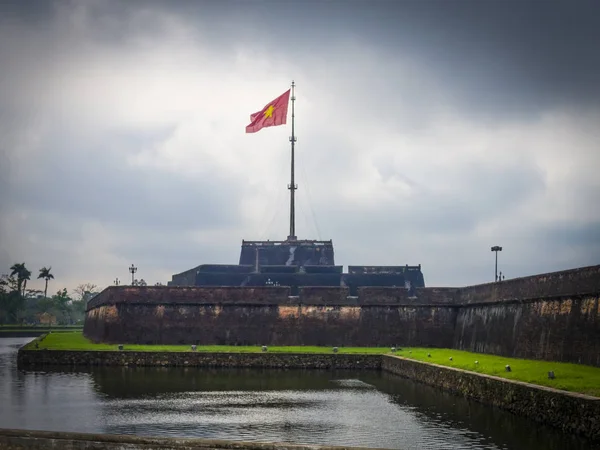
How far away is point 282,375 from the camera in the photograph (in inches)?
1030

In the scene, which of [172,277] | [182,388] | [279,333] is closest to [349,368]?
[279,333]

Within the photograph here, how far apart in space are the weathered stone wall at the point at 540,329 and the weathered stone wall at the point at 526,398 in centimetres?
274

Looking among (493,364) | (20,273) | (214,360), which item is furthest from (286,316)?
(20,273)

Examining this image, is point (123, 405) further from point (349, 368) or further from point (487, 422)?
point (349, 368)

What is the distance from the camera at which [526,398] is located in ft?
52.5

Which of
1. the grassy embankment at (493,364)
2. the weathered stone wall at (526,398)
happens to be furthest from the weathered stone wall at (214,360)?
the weathered stone wall at (526,398)

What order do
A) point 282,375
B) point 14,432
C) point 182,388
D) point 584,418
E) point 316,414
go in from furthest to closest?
point 282,375 → point 182,388 → point 316,414 → point 584,418 → point 14,432

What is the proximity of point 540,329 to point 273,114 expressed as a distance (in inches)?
720

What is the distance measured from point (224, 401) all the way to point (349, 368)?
34.2 feet

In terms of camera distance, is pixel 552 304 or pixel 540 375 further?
pixel 552 304

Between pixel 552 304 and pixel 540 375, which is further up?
pixel 552 304

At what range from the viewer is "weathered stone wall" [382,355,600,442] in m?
13.4

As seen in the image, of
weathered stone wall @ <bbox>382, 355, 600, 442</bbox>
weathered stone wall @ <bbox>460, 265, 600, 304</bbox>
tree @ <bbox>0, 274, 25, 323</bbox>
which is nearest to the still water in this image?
weathered stone wall @ <bbox>382, 355, 600, 442</bbox>

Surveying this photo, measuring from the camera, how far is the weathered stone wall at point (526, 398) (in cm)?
1335
